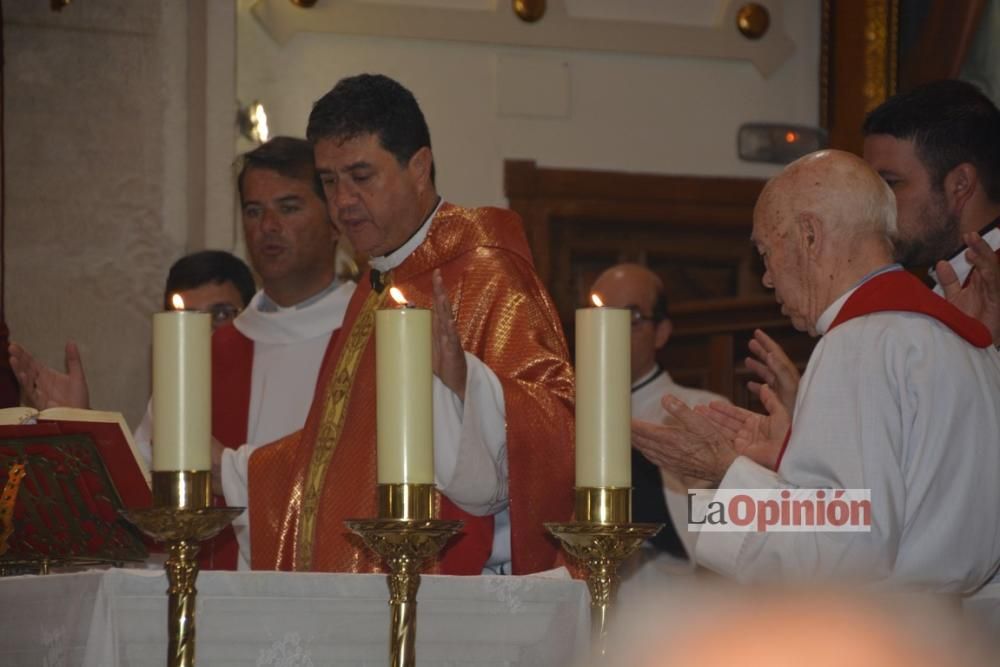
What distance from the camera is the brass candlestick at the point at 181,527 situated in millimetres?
2086

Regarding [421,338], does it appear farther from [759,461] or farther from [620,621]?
[759,461]

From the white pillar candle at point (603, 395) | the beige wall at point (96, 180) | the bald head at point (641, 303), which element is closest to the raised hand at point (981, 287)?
the white pillar candle at point (603, 395)

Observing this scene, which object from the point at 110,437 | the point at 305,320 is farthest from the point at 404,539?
the point at 305,320

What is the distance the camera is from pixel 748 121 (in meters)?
7.75

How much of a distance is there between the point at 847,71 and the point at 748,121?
1.66ft

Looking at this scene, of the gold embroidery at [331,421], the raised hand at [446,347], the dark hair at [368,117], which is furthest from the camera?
the dark hair at [368,117]

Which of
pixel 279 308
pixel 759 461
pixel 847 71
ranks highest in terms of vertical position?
pixel 847 71

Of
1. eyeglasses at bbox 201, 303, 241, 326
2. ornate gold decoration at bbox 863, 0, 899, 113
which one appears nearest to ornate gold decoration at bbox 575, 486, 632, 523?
eyeglasses at bbox 201, 303, 241, 326

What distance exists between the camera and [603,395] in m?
2.23

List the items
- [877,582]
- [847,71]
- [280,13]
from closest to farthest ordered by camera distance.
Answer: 1. [877,582]
2. [280,13]
3. [847,71]

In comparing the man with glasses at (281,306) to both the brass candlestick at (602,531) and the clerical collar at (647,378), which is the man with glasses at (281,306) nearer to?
the clerical collar at (647,378)

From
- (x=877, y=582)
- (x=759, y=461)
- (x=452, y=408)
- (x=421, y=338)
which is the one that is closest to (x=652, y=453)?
(x=759, y=461)

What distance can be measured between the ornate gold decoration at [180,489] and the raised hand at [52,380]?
2.16 m

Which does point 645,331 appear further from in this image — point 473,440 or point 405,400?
point 405,400
